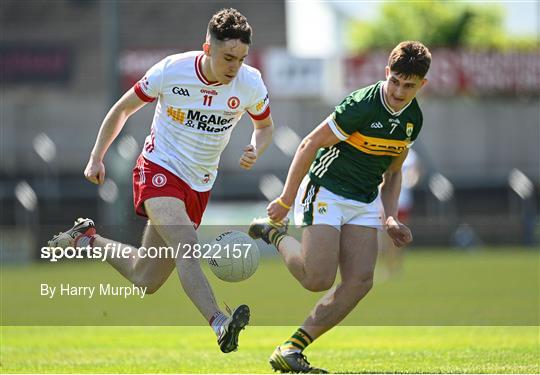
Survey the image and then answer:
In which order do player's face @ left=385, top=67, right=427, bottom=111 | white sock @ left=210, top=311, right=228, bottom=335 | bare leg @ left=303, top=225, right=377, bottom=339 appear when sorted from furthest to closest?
1. bare leg @ left=303, top=225, right=377, bottom=339
2. player's face @ left=385, top=67, right=427, bottom=111
3. white sock @ left=210, top=311, right=228, bottom=335

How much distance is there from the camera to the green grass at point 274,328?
9.08m

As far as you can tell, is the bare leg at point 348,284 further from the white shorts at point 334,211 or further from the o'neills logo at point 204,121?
the o'neills logo at point 204,121

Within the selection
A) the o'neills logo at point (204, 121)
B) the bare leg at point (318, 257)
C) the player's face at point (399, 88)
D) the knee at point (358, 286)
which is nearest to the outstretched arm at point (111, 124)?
the o'neills logo at point (204, 121)

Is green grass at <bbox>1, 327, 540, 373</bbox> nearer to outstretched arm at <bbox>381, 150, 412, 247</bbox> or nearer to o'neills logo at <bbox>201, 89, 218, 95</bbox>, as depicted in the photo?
outstretched arm at <bbox>381, 150, 412, 247</bbox>

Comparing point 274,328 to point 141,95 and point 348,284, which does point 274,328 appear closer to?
point 348,284

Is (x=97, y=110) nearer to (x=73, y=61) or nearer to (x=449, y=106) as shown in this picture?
(x=73, y=61)

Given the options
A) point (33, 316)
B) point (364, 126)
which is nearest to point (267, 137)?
point (364, 126)

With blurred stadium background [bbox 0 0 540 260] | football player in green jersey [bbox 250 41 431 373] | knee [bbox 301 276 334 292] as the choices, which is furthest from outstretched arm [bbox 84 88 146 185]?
blurred stadium background [bbox 0 0 540 260]

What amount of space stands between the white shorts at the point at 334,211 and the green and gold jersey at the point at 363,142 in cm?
6

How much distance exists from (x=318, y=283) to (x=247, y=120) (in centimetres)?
2582

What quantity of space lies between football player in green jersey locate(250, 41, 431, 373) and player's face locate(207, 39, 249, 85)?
765 millimetres

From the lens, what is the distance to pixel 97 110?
35719 mm

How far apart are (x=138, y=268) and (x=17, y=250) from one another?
17.4 meters

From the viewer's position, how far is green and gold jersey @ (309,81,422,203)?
8.48 meters
